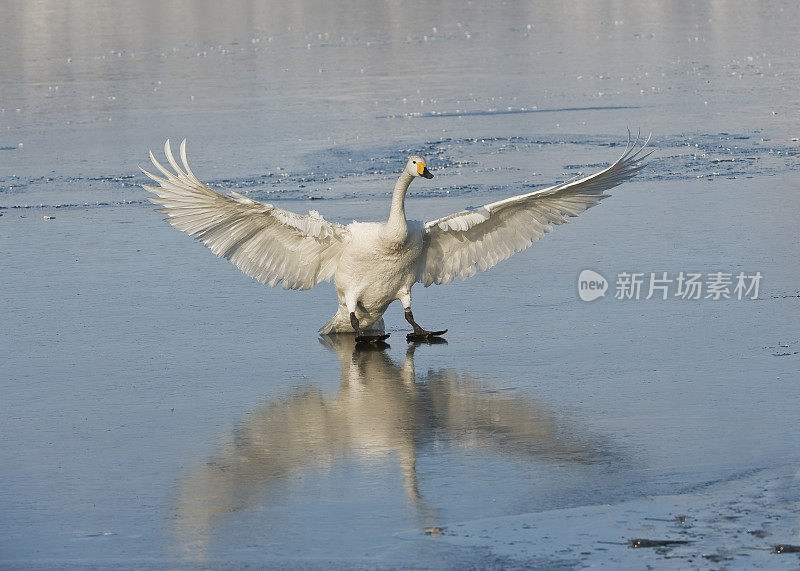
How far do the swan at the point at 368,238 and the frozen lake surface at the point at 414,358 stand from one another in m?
0.27

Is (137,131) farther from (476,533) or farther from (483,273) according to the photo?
(476,533)

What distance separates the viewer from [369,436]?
702cm

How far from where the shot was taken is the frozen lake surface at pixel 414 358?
5.79 metres

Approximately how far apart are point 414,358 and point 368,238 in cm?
88

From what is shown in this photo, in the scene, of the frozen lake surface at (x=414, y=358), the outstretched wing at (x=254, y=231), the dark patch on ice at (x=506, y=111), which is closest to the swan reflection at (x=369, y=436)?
the frozen lake surface at (x=414, y=358)

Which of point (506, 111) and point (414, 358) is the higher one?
point (506, 111)

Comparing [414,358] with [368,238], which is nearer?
[414,358]

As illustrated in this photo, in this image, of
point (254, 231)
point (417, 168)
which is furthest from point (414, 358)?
point (254, 231)

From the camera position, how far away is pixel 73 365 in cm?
847

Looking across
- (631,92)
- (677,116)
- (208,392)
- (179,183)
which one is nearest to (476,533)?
(208,392)

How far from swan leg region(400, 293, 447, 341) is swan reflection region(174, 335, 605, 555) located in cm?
73

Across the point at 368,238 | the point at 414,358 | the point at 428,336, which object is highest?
the point at 368,238

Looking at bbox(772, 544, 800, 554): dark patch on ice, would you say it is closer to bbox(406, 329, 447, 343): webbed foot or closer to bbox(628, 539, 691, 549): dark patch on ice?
bbox(628, 539, 691, 549): dark patch on ice

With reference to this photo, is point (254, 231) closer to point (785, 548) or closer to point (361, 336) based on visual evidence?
point (361, 336)
